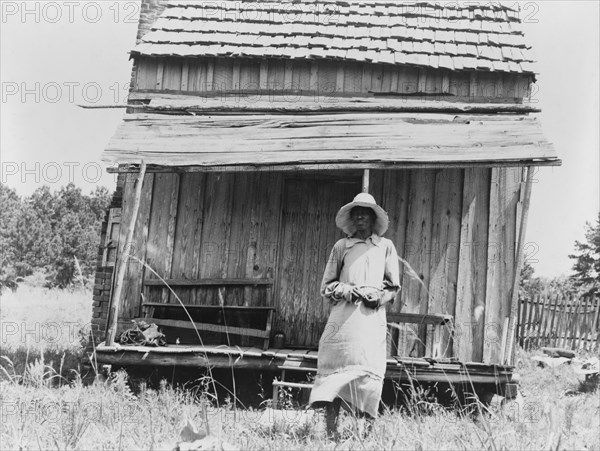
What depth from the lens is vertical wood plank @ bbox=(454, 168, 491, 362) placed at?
8234mm

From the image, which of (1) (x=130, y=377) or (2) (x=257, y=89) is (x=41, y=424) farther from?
(2) (x=257, y=89)

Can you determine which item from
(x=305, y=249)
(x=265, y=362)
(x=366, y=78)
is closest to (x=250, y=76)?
(x=366, y=78)

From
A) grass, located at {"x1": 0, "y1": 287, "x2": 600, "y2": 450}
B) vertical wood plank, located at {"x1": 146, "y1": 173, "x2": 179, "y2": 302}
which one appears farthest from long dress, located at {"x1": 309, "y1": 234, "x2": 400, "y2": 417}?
vertical wood plank, located at {"x1": 146, "y1": 173, "x2": 179, "y2": 302}

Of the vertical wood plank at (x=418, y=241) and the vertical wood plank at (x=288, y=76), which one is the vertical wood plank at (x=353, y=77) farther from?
the vertical wood plank at (x=418, y=241)

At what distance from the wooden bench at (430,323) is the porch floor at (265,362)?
0.62m

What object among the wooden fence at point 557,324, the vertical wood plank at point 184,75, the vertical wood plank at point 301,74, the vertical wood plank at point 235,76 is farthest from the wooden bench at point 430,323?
the wooden fence at point 557,324

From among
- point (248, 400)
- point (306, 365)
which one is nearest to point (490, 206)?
point (306, 365)

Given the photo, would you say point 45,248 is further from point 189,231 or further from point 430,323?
point 430,323

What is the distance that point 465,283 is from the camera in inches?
327

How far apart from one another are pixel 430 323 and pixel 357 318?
2973 mm

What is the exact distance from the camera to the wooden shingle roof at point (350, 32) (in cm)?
923

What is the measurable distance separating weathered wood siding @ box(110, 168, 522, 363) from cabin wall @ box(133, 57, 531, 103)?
1.42 metres

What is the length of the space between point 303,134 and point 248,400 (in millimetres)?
3463

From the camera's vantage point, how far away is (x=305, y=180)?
888 centimetres
